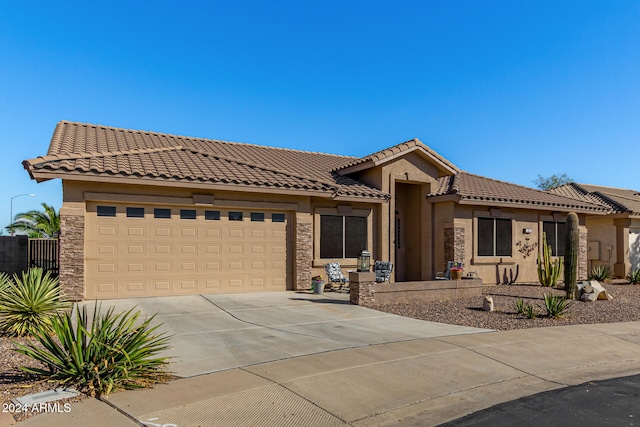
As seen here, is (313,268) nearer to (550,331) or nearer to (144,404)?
(550,331)

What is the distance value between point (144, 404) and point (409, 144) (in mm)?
15613

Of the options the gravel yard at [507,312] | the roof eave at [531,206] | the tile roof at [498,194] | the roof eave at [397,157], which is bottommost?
the gravel yard at [507,312]

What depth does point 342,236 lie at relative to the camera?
18.2 meters

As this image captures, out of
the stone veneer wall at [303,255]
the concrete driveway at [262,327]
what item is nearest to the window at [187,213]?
the concrete driveway at [262,327]

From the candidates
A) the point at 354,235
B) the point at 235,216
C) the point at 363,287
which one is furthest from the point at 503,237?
the point at 235,216

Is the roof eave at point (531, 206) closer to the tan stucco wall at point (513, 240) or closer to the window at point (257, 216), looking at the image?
the tan stucco wall at point (513, 240)

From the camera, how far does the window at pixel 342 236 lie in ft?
58.3

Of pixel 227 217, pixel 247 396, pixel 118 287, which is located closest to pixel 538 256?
pixel 227 217

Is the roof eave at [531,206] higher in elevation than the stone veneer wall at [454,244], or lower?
higher

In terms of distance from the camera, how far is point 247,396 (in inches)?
244

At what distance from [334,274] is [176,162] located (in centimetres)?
637

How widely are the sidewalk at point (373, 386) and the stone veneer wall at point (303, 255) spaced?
752cm

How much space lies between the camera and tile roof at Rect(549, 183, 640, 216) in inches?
993

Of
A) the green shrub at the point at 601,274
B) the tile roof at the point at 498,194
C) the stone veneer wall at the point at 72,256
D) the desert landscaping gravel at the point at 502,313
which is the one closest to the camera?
the desert landscaping gravel at the point at 502,313
